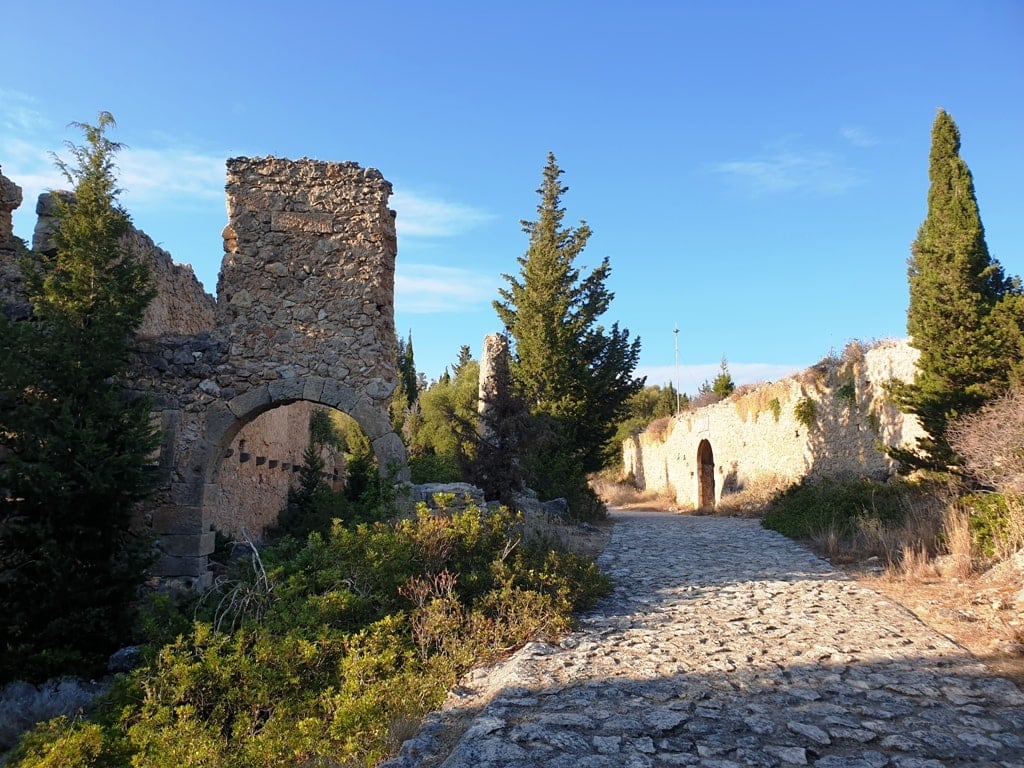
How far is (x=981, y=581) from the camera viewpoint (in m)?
7.19

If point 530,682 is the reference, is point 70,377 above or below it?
above

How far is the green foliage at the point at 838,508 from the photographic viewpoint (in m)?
10.8

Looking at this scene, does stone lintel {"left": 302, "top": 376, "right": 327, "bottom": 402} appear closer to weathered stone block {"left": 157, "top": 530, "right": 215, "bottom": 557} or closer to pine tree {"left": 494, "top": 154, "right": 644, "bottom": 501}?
weathered stone block {"left": 157, "top": 530, "right": 215, "bottom": 557}

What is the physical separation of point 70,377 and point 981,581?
995 centimetres

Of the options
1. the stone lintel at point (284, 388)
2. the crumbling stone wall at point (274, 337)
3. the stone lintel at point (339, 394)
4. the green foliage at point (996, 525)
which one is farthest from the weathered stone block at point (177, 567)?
the green foliage at point (996, 525)

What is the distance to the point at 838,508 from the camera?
11.8 meters

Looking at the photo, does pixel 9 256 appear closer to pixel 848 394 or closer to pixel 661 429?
pixel 848 394

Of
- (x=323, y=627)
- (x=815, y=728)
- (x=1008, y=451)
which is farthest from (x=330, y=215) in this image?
(x=1008, y=451)

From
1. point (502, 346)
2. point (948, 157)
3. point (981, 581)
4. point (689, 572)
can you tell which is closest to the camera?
point (981, 581)

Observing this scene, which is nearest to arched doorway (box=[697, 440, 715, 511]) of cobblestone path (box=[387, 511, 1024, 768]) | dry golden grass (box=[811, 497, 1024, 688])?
dry golden grass (box=[811, 497, 1024, 688])

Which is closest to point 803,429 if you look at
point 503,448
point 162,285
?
point 503,448

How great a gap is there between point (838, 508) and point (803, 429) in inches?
233

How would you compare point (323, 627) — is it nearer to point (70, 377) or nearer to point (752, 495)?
point (70, 377)

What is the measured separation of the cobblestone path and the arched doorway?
16798 millimetres
